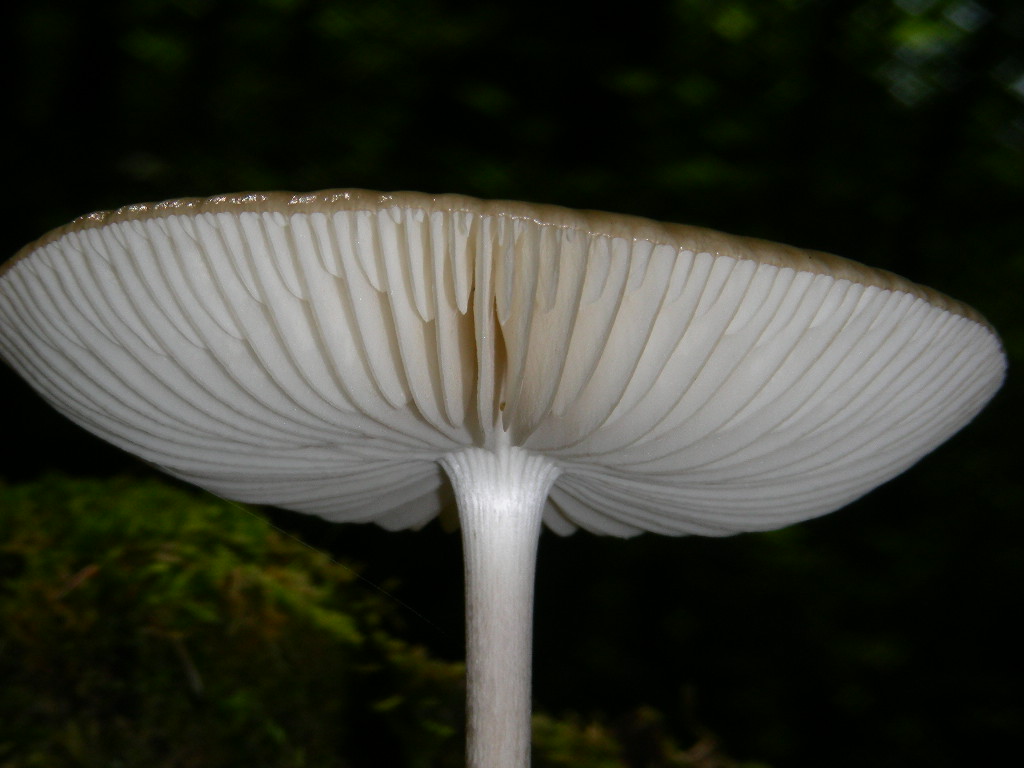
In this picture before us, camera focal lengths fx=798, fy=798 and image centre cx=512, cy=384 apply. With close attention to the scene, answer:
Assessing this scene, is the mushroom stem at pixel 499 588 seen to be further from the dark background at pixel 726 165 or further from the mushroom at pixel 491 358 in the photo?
the dark background at pixel 726 165

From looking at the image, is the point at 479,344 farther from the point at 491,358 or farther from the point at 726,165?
the point at 726,165

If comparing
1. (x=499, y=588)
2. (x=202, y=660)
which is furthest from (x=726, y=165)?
(x=202, y=660)

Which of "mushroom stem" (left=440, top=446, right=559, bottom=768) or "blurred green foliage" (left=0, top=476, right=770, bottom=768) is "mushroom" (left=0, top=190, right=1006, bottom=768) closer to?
"mushroom stem" (left=440, top=446, right=559, bottom=768)

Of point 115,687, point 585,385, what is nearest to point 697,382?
point 585,385

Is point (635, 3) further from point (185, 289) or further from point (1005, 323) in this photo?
point (185, 289)

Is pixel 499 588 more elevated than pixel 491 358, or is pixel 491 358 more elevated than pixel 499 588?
pixel 491 358

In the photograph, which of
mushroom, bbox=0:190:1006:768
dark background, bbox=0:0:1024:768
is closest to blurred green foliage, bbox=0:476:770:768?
mushroom, bbox=0:190:1006:768

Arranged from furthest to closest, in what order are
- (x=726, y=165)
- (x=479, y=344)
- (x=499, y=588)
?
(x=726, y=165)
(x=499, y=588)
(x=479, y=344)
